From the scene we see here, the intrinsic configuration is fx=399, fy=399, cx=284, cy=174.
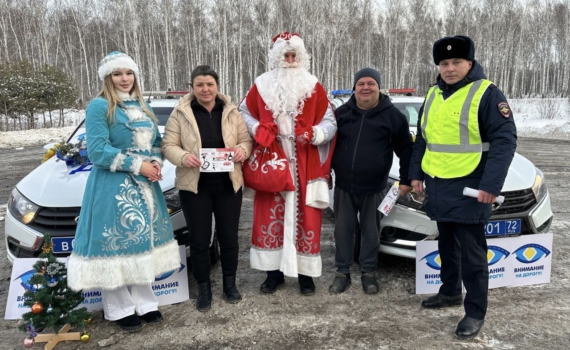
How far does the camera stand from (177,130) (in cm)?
304

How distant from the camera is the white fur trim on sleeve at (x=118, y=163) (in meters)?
2.62

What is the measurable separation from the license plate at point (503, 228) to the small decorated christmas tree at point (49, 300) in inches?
127

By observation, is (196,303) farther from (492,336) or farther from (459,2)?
(459,2)

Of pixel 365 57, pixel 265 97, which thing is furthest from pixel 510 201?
pixel 365 57

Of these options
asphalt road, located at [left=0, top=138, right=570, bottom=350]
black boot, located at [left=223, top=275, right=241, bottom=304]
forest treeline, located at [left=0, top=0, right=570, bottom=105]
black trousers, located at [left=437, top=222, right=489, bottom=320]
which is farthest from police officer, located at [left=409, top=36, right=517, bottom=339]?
forest treeline, located at [left=0, top=0, right=570, bottom=105]

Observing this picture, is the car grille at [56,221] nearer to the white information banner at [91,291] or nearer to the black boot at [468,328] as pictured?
the white information banner at [91,291]

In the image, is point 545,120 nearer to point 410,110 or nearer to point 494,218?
point 410,110

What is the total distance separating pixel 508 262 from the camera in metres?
3.44

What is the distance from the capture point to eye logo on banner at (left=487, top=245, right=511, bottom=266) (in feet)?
11.1

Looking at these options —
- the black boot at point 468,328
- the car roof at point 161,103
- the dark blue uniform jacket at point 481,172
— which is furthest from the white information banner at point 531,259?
the car roof at point 161,103

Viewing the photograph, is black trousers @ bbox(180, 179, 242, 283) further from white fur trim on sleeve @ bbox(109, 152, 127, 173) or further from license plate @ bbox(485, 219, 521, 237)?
license plate @ bbox(485, 219, 521, 237)

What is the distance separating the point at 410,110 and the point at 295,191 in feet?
9.86

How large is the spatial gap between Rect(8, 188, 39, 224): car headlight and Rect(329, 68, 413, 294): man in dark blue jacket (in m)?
2.50

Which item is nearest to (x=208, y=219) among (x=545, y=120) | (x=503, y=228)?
(x=503, y=228)
